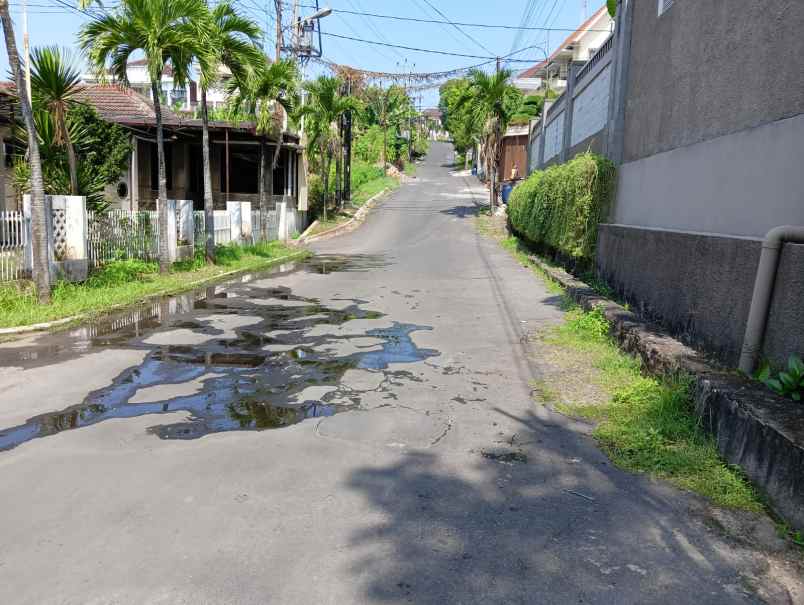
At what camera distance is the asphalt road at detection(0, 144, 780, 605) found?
3.01 m

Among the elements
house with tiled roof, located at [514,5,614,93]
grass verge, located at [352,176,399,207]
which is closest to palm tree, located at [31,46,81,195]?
grass verge, located at [352,176,399,207]

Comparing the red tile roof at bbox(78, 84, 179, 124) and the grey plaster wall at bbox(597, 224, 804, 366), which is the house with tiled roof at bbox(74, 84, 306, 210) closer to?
the red tile roof at bbox(78, 84, 179, 124)

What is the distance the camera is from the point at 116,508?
12.0ft

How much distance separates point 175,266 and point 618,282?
411 inches

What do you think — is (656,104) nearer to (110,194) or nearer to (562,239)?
(562,239)

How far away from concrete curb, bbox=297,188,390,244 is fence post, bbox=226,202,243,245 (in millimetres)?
5339

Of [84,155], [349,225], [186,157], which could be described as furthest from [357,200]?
[84,155]

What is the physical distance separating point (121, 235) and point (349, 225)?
1875 centimetres

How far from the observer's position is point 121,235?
45.2ft

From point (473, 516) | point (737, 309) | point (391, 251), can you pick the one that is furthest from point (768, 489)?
point (391, 251)

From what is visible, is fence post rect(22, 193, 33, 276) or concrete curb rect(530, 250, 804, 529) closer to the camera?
concrete curb rect(530, 250, 804, 529)

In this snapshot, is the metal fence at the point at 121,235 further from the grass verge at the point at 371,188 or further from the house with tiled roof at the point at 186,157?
the grass verge at the point at 371,188

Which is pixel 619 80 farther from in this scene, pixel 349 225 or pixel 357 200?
pixel 357 200

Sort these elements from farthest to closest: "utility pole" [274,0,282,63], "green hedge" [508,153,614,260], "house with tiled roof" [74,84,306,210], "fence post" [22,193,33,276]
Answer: "utility pole" [274,0,282,63] → "house with tiled roof" [74,84,306,210] → "green hedge" [508,153,614,260] → "fence post" [22,193,33,276]
